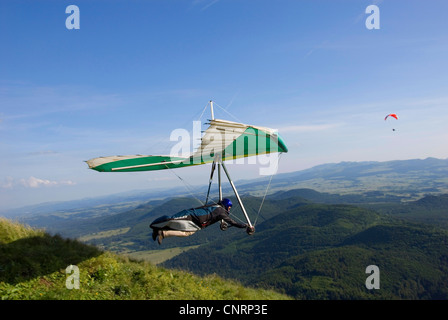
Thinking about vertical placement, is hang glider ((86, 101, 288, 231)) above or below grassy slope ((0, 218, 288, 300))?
above

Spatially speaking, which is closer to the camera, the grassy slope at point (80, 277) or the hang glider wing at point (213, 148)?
the grassy slope at point (80, 277)

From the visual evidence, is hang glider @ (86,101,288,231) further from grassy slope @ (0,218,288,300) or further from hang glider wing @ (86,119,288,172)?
grassy slope @ (0,218,288,300)

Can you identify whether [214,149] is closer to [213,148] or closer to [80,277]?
[213,148]

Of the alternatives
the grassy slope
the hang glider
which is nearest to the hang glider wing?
the hang glider

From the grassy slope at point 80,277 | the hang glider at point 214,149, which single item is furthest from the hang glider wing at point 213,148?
the grassy slope at point 80,277

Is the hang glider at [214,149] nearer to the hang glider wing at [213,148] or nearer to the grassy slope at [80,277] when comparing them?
the hang glider wing at [213,148]
